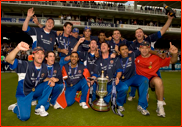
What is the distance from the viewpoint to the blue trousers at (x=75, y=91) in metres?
3.69

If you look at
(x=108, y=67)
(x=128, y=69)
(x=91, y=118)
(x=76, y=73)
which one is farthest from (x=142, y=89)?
(x=76, y=73)

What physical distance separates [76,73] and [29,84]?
130 cm

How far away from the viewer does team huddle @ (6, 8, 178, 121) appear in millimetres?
3006

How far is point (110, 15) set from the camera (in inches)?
1001

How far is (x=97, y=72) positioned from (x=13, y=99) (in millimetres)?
2910

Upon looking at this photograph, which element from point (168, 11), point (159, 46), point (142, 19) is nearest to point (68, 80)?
point (168, 11)

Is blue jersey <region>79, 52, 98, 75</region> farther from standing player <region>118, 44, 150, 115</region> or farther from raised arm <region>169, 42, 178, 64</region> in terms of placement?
raised arm <region>169, 42, 178, 64</region>

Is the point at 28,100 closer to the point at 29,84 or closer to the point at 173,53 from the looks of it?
the point at 29,84

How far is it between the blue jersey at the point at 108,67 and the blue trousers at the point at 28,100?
55.4 inches

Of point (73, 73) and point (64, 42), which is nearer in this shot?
point (73, 73)

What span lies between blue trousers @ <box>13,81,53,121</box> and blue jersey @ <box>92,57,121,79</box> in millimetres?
1408

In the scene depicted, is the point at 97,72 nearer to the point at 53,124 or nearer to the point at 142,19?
the point at 53,124

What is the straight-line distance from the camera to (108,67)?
143 inches

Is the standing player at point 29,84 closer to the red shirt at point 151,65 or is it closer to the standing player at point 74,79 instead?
the standing player at point 74,79
